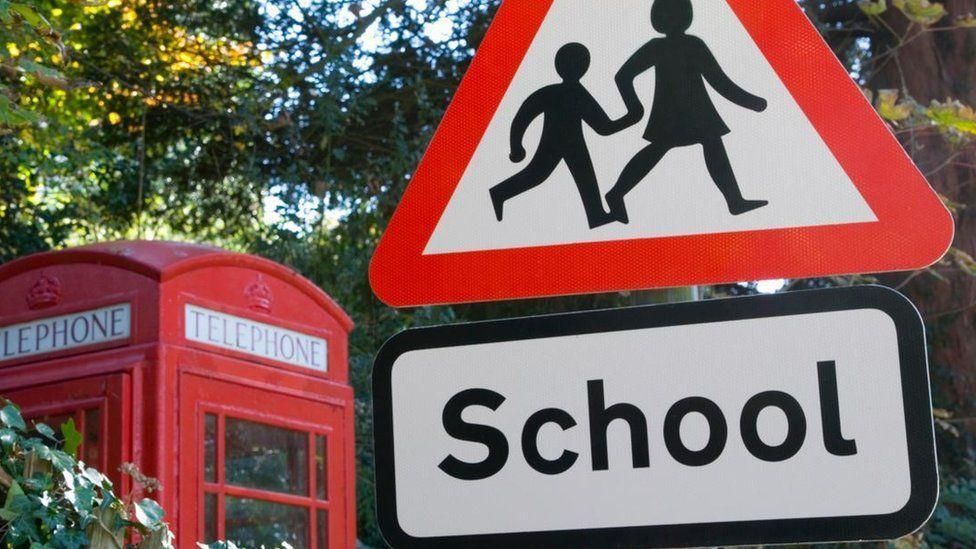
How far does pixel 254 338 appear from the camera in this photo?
15.1 ft

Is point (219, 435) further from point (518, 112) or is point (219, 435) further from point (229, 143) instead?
point (229, 143)

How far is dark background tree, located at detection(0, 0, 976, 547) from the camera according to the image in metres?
6.99

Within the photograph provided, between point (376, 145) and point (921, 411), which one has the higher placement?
point (376, 145)

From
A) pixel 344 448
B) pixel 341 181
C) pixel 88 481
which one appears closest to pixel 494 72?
pixel 88 481

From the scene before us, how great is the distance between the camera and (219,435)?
4.37 meters

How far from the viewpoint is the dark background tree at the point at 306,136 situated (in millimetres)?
6988

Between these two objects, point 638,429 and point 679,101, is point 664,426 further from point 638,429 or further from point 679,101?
point 679,101

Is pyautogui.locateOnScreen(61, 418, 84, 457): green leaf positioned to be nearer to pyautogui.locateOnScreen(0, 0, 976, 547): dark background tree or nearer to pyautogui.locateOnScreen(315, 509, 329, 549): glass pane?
pyautogui.locateOnScreen(315, 509, 329, 549): glass pane

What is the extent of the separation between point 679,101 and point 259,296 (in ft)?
10.6

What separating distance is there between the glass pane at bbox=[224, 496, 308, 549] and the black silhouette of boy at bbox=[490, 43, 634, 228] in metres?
2.93

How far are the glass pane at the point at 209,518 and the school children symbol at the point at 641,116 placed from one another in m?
2.90

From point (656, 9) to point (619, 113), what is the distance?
0.15m

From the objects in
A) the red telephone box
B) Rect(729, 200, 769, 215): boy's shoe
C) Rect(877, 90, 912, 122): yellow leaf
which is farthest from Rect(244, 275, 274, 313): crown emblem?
Rect(729, 200, 769, 215): boy's shoe

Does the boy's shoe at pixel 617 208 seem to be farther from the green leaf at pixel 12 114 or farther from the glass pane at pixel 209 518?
the glass pane at pixel 209 518
